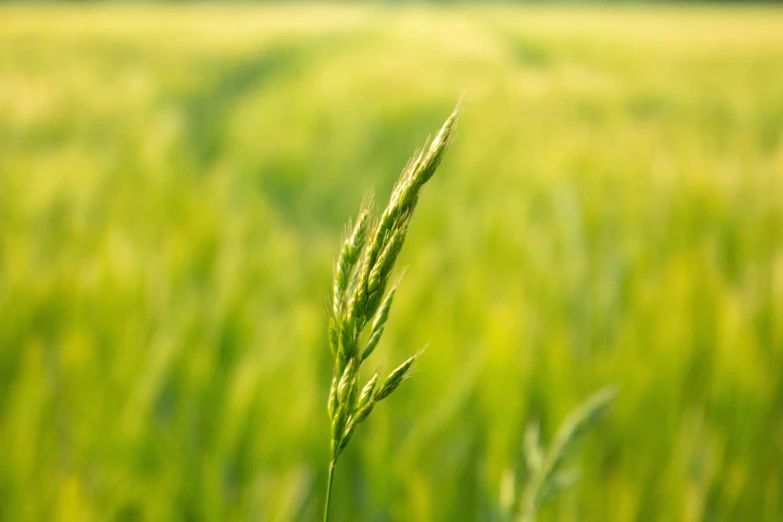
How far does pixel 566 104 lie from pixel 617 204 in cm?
221

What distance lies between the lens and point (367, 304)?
10.7 inches

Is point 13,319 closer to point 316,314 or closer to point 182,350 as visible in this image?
point 182,350

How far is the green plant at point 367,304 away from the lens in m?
0.26

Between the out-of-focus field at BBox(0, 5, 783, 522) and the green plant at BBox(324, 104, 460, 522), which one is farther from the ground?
Answer: the green plant at BBox(324, 104, 460, 522)

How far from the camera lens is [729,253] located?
1418 millimetres

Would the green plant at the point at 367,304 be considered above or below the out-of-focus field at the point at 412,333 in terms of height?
above

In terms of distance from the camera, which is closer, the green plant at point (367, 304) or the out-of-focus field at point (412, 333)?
the green plant at point (367, 304)

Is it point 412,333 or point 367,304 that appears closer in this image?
point 367,304

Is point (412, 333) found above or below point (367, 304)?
below

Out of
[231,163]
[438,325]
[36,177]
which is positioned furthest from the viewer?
[231,163]

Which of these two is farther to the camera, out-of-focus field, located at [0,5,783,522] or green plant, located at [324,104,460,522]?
out-of-focus field, located at [0,5,783,522]

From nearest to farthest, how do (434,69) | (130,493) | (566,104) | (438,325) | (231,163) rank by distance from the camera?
(130,493) → (438,325) → (231,163) → (566,104) → (434,69)

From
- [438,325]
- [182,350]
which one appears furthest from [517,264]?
[182,350]

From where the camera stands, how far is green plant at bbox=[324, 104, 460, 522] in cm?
26
